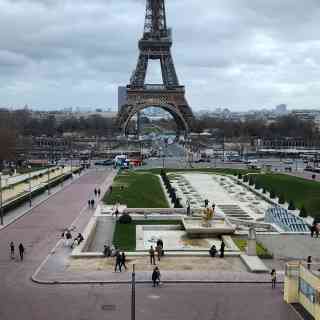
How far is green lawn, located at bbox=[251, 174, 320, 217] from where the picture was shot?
135 feet

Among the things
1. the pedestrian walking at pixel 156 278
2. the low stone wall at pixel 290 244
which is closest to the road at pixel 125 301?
the pedestrian walking at pixel 156 278

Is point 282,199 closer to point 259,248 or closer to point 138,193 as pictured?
point 138,193

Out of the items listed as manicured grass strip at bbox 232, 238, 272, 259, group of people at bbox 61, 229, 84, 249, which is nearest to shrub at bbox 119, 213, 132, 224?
group of people at bbox 61, 229, 84, 249

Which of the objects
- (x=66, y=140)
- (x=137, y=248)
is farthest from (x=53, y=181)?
(x=66, y=140)

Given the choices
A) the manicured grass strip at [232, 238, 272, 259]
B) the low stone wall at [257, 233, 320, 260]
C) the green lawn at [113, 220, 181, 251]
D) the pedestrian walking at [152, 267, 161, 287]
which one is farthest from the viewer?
the green lawn at [113, 220, 181, 251]

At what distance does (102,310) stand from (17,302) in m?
2.89

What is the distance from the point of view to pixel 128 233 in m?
31.2

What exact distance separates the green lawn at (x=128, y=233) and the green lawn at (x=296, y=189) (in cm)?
1006

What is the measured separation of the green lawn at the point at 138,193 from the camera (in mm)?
42656

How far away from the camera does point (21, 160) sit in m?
83.2

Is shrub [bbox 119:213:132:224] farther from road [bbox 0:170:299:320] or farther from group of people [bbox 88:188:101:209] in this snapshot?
road [bbox 0:170:299:320]

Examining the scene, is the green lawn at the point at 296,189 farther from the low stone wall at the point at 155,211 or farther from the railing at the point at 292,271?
the railing at the point at 292,271

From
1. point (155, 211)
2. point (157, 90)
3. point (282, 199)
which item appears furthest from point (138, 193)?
point (157, 90)

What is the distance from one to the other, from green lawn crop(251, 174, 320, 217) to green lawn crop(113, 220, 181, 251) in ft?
33.0
